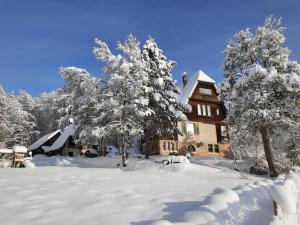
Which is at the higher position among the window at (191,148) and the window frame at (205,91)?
the window frame at (205,91)

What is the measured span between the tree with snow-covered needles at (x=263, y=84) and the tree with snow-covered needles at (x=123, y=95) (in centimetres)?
815

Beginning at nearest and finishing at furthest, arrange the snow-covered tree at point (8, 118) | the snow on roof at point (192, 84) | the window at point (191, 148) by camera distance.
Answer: the snow-covered tree at point (8, 118), the window at point (191, 148), the snow on roof at point (192, 84)

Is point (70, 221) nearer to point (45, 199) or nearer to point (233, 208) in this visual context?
point (45, 199)

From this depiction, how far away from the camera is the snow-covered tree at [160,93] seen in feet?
113

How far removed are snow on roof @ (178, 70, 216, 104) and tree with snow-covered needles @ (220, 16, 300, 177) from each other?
49.3 feet

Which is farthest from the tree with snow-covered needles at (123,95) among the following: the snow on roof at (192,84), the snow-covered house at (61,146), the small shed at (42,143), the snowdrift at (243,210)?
the small shed at (42,143)

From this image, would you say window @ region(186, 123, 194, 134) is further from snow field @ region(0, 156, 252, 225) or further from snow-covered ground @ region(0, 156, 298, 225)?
snow-covered ground @ region(0, 156, 298, 225)

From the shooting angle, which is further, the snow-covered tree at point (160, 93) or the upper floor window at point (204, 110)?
the upper floor window at point (204, 110)

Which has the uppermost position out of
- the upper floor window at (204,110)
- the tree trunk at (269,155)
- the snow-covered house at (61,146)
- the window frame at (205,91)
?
the window frame at (205,91)

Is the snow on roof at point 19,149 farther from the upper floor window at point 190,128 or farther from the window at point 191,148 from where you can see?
the upper floor window at point 190,128

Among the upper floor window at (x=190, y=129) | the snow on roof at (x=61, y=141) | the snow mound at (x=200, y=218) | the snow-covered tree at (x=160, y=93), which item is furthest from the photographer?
the snow on roof at (x=61, y=141)

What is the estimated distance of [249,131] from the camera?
29.6m

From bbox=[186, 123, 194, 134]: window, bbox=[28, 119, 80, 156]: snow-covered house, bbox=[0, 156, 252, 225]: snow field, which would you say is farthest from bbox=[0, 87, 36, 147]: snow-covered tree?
bbox=[0, 156, 252, 225]: snow field

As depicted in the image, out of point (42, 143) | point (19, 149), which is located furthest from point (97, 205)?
point (42, 143)
